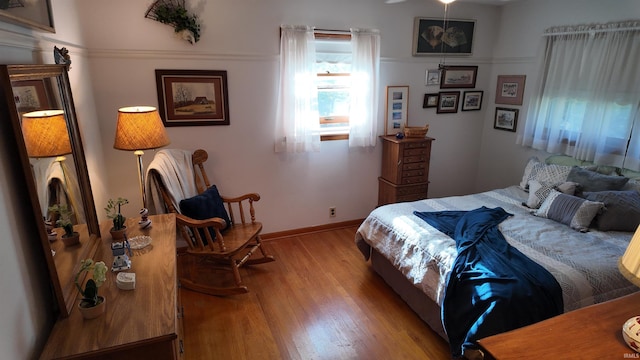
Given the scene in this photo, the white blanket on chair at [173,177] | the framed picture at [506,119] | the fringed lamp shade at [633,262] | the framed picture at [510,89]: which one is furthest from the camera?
the framed picture at [506,119]

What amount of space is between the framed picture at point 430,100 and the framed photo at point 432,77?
131 millimetres

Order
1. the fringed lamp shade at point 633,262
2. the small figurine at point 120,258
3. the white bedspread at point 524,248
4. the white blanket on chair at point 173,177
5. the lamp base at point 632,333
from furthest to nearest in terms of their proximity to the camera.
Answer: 1. the white blanket on chair at point 173,177
2. the white bedspread at point 524,248
3. the small figurine at point 120,258
4. the lamp base at point 632,333
5. the fringed lamp shade at point 633,262

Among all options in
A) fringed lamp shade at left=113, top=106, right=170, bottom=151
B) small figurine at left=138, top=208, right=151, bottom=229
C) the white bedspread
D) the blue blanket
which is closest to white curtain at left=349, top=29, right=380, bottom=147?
the white bedspread

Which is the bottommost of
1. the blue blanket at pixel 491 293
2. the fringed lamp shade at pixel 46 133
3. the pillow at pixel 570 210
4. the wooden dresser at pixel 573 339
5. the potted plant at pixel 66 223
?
the blue blanket at pixel 491 293

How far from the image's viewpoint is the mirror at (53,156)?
1.15 m

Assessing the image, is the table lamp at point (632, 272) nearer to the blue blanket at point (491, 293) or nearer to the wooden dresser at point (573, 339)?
the wooden dresser at point (573, 339)

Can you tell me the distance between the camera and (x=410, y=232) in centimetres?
255

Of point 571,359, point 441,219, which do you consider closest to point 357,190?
point 441,219

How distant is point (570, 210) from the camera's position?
2.64 meters

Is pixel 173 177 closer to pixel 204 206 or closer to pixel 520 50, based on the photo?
pixel 204 206

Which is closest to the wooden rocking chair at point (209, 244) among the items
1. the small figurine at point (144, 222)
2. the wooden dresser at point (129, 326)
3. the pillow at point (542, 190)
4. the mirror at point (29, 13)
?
the small figurine at point (144, 222)

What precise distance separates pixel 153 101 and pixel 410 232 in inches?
92.6

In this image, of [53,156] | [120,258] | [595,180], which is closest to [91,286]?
[120,258]

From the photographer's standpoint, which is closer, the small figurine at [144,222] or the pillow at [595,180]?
the small figurine at [144,222]
